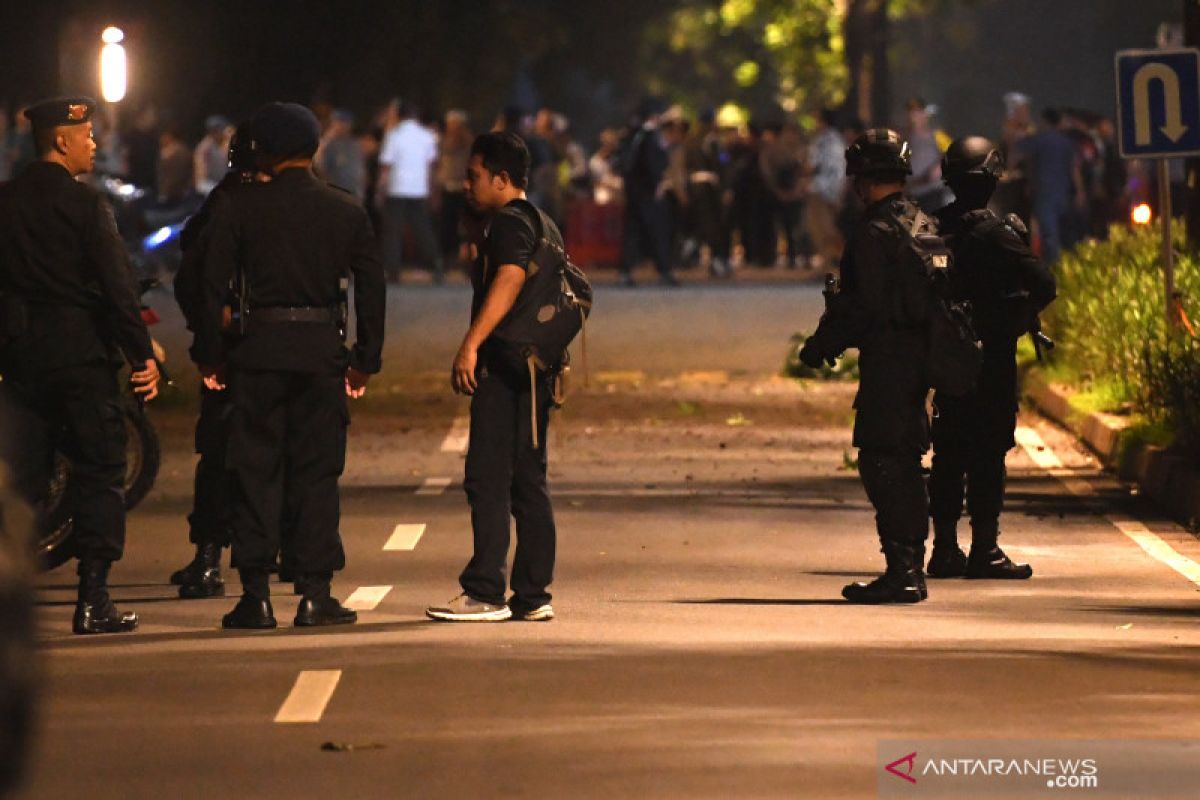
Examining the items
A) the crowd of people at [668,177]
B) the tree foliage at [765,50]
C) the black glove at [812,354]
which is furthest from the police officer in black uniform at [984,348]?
the tree foliage at [765,50]

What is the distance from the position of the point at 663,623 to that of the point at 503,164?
1705 millimetres

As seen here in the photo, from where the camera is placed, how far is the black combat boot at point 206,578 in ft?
42.1

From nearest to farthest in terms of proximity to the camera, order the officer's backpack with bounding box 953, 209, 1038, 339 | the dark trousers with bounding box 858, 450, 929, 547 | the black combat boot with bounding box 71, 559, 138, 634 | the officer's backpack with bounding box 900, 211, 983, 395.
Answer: the black combat boot with bounding box 71, 559, 138, 634, the officer's backpack with bounding box 900, 211, 983, 395, the dark trousers with bounding box 858, 450, 929, 547, the officer's backpack with bounding box 953, 209, 1038, 339

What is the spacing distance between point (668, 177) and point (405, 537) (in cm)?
2416

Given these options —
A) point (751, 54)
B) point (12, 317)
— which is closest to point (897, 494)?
point (12, 317)

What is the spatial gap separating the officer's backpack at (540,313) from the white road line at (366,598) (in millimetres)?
946

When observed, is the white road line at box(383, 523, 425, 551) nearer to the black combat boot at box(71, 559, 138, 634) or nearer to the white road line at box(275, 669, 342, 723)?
the black combat boot at box(71, 559, 138, 634)

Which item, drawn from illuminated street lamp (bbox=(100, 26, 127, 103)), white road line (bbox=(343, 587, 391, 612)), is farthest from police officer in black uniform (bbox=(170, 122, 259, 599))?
illuminated street lamp (bbox=(100, 26, 127, 103))

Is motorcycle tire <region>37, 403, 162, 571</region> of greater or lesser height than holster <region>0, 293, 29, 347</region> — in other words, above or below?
below

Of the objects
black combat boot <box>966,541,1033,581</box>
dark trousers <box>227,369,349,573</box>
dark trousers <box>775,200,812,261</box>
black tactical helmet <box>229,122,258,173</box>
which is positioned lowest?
dark trousers <box>775,200,812,261</box>

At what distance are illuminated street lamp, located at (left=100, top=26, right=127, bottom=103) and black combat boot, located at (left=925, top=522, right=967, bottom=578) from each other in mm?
20924

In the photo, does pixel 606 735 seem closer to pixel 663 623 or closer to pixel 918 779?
pixel 918 779

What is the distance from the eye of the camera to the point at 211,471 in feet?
42.7

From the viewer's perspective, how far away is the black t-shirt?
38.7 ft
